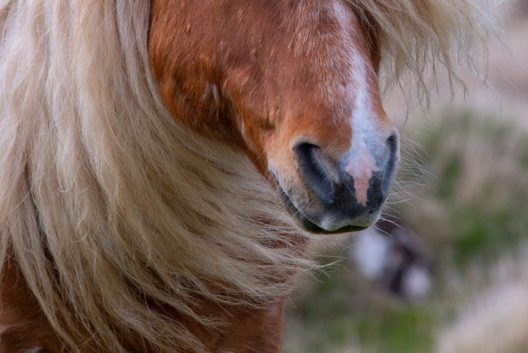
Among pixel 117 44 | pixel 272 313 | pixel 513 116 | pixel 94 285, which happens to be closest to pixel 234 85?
pixel 117 44

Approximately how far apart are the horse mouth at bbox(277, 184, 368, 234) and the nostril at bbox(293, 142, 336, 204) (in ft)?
0.29

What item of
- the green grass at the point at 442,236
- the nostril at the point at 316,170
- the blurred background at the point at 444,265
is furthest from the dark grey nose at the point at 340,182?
the green grass at the point at 442,236

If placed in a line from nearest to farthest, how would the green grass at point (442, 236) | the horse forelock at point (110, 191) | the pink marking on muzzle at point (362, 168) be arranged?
the pink marking on muzzle at point (362, 168), the horse forelock at point (110, 191), the green grass at point (442, 236)

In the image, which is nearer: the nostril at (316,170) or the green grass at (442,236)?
the nostril at (316,170)

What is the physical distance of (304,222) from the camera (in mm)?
2191

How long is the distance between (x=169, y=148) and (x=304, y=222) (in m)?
0.52

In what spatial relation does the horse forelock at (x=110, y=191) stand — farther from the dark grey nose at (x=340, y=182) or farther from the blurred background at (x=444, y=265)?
the blurred background at (x=444, y=265)

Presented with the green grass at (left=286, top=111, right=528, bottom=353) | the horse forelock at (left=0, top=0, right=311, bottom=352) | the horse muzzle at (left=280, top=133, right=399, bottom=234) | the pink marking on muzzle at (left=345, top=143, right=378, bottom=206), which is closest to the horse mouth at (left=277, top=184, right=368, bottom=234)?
the horse muzzle at (left=280, top=133, right=399, bottom=234)

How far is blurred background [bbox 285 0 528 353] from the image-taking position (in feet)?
21.3

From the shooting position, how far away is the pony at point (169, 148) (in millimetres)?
2219

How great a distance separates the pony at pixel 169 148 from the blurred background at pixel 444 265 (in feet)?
10.9

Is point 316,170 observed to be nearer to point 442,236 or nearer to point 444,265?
point 444,265

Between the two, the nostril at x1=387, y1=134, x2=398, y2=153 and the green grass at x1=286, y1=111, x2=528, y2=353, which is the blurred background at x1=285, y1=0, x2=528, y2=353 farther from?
the nostril at x1=387, y1=134, x2=398, y2=153

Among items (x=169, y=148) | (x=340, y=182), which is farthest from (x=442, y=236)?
(x=340, y=182)
